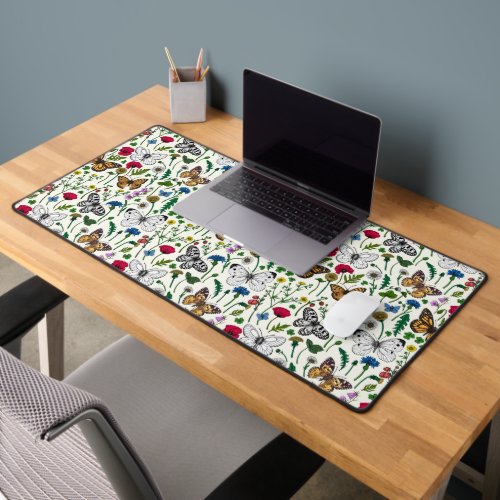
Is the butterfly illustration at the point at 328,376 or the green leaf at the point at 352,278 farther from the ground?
the green leaf at the point at 352,278

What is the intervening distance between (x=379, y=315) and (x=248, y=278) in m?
0.23

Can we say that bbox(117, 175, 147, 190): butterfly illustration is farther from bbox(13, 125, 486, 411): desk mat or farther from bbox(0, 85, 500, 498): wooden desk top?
bbox(0, 85, 500, 498): wooden desk top

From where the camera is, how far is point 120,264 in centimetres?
142

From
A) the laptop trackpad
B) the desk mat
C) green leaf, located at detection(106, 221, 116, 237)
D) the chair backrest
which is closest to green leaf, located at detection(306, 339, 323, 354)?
the desk mat

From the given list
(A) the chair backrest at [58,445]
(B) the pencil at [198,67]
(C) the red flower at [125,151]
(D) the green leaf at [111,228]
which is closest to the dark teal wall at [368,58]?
(B) the pencil at [198,67]

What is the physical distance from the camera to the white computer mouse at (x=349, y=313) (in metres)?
1.28

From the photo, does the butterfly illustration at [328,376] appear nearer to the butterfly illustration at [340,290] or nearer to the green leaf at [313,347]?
the green leaf at [313,347]

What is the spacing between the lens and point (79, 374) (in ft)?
4.95

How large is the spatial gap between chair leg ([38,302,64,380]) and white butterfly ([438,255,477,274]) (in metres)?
0.74

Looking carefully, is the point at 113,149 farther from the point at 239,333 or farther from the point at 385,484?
the point at 385,484

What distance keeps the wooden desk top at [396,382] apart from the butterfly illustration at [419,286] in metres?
0.07

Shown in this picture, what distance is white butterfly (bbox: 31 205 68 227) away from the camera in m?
1.50

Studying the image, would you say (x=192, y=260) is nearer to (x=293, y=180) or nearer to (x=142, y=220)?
(x=142, y=220)

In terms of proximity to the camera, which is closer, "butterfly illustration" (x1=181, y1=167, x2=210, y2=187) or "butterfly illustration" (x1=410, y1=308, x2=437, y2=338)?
"butterfly illustration" (x1=410, y1=308, x2=437, y2=338)
